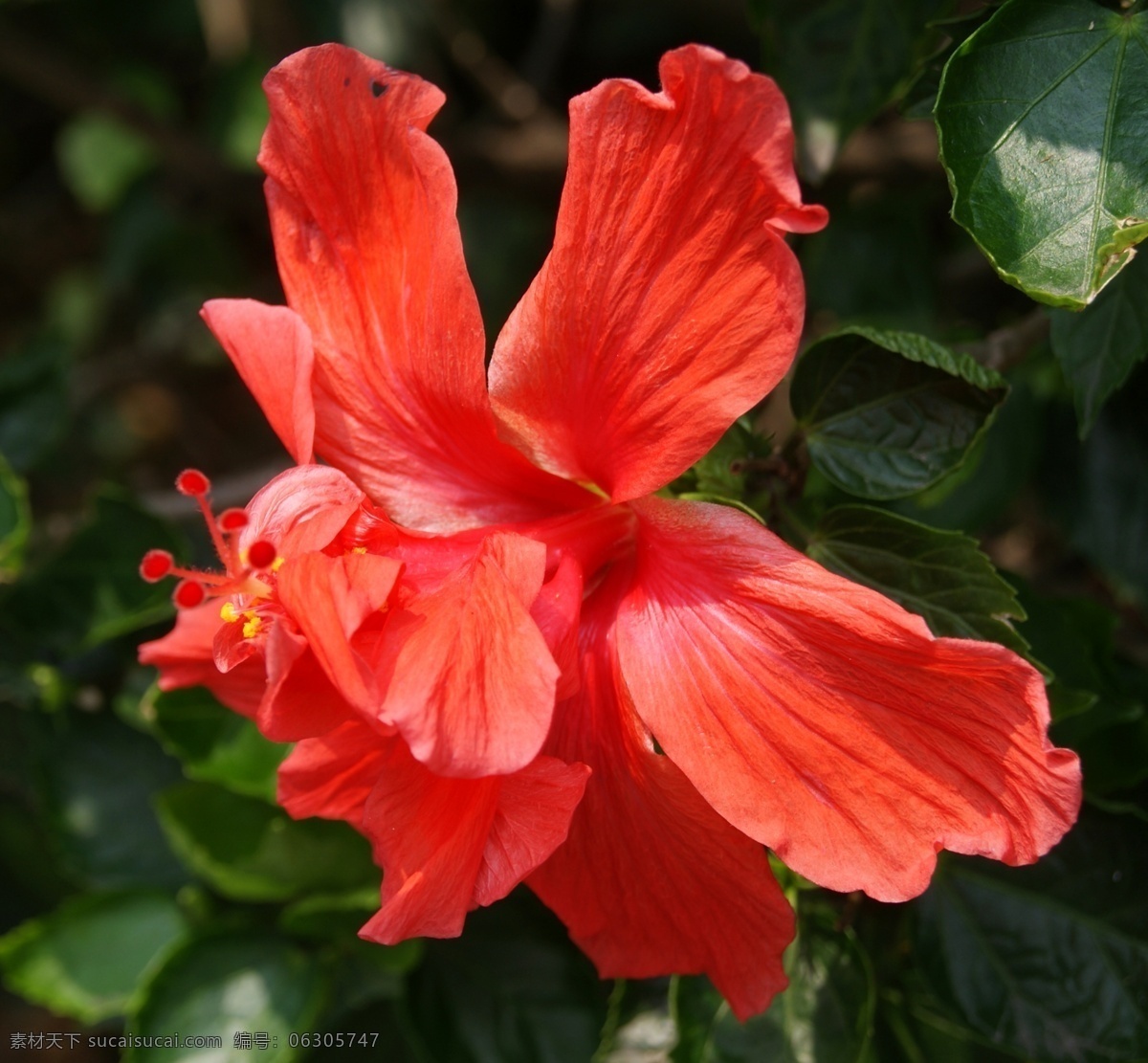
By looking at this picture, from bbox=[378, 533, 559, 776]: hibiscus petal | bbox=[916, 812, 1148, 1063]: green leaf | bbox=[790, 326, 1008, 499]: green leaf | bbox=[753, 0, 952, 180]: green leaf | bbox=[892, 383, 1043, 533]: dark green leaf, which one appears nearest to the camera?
bbox=[378, 533, 559, 776]: hibiscus petal

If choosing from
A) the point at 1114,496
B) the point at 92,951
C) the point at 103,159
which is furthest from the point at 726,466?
the point at 103,159

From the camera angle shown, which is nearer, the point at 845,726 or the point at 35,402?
the point at 845,726

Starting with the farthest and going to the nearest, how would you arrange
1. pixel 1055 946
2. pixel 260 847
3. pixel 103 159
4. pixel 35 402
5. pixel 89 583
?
1. pixel 103 159
2. pixel 35 402
3. pixel 89 583
4. pixel 260 847
5. pixel 1055 946

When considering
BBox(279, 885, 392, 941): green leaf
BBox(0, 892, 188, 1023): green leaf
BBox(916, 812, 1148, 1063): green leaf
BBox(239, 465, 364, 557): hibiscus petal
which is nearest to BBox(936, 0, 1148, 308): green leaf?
BBox(239, 465, 364, 557): hibiscus petal

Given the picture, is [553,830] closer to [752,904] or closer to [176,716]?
[752,904]

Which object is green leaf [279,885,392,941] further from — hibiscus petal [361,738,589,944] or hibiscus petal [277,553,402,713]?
hibiscus petal [277,553,402,713]

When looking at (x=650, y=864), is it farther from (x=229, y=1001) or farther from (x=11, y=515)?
(x=11, y=515)

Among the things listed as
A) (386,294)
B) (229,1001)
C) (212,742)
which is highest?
(386,294)
